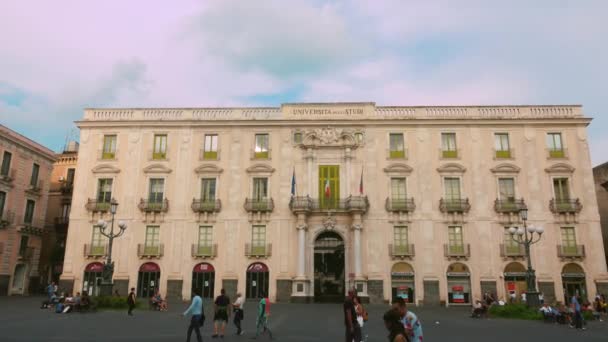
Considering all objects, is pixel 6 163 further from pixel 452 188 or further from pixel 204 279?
pixel 452 188

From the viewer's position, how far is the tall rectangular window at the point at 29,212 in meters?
39.6

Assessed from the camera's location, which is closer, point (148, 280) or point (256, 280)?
point (256, 280)

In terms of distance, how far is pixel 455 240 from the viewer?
34.2m

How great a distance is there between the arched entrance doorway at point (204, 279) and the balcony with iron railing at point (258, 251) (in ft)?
9.77

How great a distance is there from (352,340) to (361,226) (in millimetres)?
22318

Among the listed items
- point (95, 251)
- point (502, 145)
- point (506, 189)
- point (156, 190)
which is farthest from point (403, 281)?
point (95, 251)

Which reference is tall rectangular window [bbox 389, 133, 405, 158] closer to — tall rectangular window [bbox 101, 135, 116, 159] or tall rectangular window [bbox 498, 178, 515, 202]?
tall rectangular window [bbox 498, 178, 515, 202]

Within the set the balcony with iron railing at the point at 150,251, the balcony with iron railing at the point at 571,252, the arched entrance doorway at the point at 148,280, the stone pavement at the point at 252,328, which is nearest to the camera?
the stone pavement at the point at 252,328

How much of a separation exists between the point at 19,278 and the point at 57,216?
24.6 feet

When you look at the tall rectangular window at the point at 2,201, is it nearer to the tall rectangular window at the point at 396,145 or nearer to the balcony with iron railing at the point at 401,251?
the balcony with iron railing at the point at 401,251

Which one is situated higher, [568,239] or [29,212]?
[29,212]

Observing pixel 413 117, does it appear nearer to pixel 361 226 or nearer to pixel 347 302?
pixel 361 226

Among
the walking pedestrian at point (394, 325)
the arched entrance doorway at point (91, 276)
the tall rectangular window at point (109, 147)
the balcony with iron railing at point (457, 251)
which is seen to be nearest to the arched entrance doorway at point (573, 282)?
the balcony with iron railing at point (457, 251)

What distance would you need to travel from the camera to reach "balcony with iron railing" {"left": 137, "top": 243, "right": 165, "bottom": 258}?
3444 centimetres
